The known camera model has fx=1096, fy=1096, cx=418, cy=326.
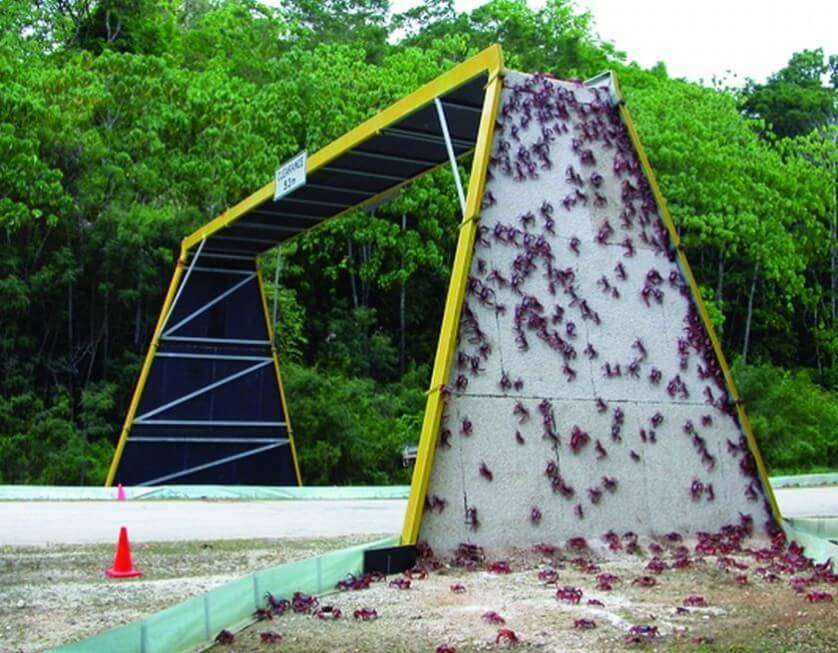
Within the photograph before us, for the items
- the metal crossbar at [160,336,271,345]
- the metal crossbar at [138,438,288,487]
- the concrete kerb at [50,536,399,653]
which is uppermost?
the metal crossbar at [160,336,271,345]

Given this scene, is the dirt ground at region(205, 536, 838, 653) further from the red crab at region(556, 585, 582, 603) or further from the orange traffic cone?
the orange traffic cone

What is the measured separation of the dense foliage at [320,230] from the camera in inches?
837

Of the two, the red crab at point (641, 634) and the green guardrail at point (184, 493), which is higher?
the red crab at point (641, 634)

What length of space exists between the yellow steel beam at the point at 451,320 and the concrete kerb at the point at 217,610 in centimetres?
38

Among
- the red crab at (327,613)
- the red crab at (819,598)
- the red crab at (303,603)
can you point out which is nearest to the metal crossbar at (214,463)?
the red crab at (303,603)

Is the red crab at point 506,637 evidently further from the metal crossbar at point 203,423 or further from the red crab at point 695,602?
the metal crossbar at point 203,423

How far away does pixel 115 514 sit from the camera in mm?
12844

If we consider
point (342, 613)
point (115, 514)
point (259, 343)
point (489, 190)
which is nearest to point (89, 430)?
point (259, 343)

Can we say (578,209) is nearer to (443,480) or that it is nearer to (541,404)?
(541,404)

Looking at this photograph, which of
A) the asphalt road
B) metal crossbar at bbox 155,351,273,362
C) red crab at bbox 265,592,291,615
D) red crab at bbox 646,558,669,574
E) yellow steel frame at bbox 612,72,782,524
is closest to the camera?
red crab at bbox 265,592,291,615

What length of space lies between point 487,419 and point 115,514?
6565 millimetres

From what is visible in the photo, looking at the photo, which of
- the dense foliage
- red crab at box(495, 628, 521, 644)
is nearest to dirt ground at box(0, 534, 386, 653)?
red crab at box(495, 628, 521, 644)

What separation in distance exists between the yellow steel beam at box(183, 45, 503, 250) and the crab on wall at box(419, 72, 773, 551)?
284 millimetres

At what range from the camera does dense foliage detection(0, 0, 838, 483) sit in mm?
21250
